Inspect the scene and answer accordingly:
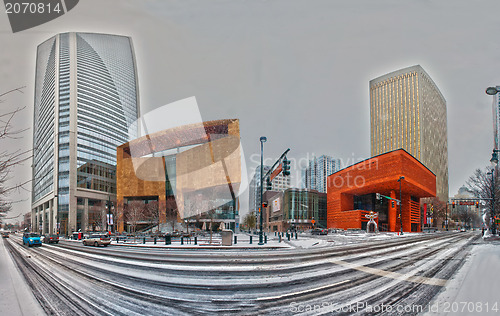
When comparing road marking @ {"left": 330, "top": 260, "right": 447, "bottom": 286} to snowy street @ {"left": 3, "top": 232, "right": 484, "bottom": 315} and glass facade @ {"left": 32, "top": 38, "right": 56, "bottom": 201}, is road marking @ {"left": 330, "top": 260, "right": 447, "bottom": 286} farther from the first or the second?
glass facade @ {"left": 32, "top": 38, "right": 56, "bottom": 201}

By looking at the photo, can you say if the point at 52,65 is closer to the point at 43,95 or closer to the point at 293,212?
the point at 43,95

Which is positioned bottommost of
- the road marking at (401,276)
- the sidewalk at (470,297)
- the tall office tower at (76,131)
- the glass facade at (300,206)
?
the glass facade at (300,206)

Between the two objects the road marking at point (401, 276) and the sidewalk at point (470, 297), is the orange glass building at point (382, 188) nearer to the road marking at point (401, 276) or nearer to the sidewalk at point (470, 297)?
the road marking at point (401, 276)

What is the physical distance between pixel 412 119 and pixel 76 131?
157166 millimetres

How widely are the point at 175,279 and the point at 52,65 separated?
133 meters

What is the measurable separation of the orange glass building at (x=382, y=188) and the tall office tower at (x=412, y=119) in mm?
80538

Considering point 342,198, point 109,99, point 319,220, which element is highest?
point 109,99

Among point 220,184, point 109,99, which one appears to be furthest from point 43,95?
point 220,184

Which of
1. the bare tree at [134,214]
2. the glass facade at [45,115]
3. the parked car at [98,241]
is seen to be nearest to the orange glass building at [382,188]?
the bare tree at [134,214]

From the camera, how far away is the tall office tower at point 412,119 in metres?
155

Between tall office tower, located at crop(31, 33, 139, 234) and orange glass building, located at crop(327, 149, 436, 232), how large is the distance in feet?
212

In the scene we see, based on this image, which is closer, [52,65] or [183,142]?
[183,142]

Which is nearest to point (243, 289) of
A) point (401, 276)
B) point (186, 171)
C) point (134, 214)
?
point (401, 276)

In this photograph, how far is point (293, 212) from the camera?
96.0m
